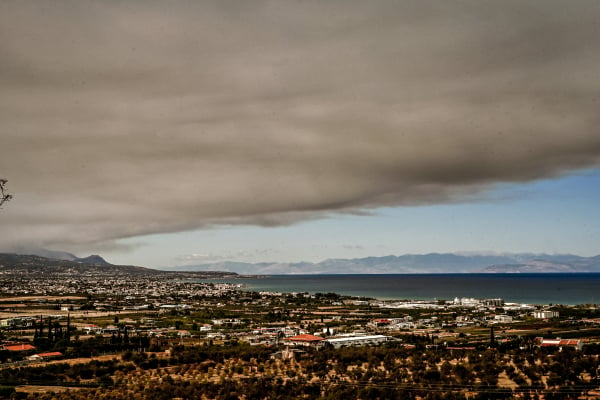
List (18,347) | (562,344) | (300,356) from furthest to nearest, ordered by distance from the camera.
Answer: (18,347)
(562,344)
(300,356)

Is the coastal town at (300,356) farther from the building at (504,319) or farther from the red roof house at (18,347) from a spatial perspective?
the building at (504,319)

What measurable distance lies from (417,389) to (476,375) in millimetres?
6354

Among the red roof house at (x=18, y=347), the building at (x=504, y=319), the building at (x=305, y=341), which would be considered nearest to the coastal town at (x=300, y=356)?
the red roof house at (x=18, y=347)

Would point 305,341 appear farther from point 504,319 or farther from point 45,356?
point 504,319

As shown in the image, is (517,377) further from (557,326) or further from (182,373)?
(557,326)

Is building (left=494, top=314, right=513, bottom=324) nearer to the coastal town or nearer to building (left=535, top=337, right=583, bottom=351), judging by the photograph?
the coastal town

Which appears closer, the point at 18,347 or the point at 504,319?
the point at 18,347

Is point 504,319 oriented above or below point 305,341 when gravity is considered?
below

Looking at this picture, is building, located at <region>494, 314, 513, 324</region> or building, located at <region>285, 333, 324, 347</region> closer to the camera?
building, located at <region>285, 333, 324, 347</region>

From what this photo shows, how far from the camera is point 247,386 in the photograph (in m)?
37.9

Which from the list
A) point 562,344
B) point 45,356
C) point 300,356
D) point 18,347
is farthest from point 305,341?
point 18,347

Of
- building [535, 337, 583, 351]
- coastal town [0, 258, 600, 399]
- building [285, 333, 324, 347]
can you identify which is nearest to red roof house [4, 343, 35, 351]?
coastal town [0, 258, 600, 399]

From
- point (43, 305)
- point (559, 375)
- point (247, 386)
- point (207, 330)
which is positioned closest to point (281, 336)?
point (207, 330)

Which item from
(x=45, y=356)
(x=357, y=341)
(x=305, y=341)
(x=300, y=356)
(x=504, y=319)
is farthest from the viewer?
(x=504, y=319)
